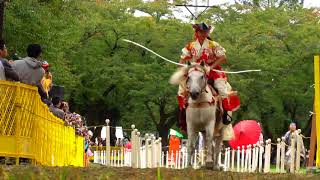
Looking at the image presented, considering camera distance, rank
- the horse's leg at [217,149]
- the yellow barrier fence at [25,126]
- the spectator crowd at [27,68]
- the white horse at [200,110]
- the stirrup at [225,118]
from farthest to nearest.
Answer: the stirrup at [225,118], the horse's leg at [217,149], the white horse at [200,110], the spectator crowd at [27,68], the yellow barrier fence at [25,126]

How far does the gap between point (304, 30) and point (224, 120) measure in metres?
34.4

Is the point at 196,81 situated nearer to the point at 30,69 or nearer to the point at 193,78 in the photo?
the point at 193,78

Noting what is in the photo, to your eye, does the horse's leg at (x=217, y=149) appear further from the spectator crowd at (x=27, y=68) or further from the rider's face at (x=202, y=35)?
the spectator crowd at (x=27, y=68)

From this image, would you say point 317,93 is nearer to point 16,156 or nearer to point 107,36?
point 16,156

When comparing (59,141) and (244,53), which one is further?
(244,53)

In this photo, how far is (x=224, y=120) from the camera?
14438 millimetres

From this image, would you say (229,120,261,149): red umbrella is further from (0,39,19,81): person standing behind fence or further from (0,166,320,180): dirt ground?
(0,166,320,180): dirt ground

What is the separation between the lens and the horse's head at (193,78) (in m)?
12.9

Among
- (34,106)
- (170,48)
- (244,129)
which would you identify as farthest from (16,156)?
(170,48)

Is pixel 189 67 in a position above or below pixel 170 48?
below

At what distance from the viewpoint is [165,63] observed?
150ft

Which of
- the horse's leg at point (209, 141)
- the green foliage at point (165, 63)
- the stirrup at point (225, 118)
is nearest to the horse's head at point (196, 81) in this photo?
the horse's leg at point (209, 141)

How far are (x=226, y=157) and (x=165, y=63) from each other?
22.6 m

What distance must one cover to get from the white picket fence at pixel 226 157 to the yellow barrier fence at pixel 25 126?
1.55m
